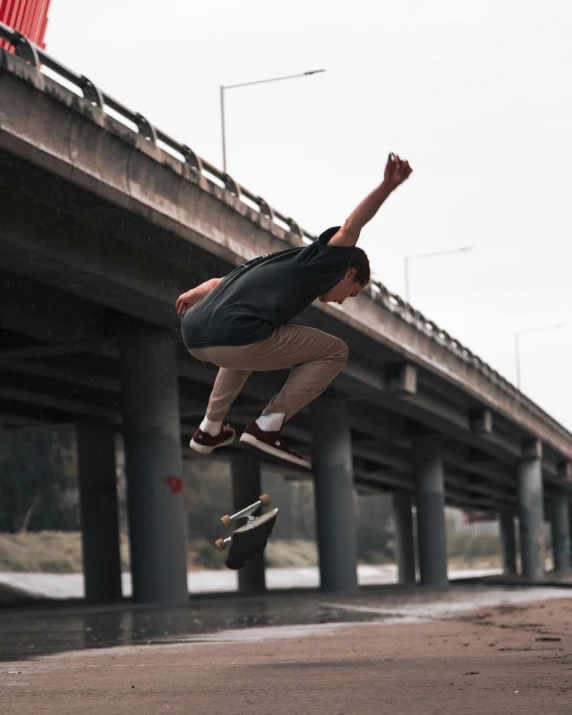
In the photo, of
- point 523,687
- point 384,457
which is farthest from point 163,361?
point 384,457

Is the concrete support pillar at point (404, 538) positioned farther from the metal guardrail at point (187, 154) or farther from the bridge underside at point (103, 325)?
the metal guardrail at point (187, 154)

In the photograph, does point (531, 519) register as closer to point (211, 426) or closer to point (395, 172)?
point (211, 426)

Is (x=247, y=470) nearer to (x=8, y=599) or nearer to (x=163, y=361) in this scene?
(x=8, y=599)

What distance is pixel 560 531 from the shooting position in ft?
373

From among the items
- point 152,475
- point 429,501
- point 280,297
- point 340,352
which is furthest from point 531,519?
point 280,297

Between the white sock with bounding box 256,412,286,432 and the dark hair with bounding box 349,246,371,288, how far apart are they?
107 centimetres

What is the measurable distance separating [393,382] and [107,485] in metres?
12.8

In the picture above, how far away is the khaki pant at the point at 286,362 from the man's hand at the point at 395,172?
107 centimetres

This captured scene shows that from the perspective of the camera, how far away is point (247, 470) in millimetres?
69562

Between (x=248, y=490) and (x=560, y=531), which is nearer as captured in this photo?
(x=248, y=490)

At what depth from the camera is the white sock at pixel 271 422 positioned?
7.96m

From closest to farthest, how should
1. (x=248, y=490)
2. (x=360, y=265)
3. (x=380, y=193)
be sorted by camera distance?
(x=380, y=193) → (x=360, y=265) → (x=248, y=490)

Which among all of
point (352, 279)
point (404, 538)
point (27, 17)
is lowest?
point (404, 538)

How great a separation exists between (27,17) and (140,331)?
10.4 metres
